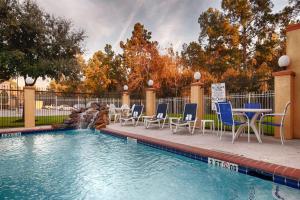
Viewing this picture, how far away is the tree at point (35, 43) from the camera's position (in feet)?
42.9

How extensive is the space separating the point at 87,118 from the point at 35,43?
644 centimetres

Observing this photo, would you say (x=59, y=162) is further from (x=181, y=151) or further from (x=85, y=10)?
(x=85, y=10)

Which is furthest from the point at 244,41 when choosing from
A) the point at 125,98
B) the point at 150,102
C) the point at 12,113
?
the point at 12,113

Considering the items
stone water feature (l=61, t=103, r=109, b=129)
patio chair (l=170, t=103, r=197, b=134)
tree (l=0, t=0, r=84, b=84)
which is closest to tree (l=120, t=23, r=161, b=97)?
tree (l=0, t=0, r=84, b=84)

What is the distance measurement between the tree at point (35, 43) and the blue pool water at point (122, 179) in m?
8.70

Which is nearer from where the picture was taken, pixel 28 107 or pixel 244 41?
pixel 28 107

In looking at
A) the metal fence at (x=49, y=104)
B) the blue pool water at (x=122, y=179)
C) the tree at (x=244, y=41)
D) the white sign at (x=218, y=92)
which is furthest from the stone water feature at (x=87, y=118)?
the tree at (x=244, y=41)

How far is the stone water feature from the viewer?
12000 millimetres

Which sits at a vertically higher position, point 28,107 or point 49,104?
point 49,104

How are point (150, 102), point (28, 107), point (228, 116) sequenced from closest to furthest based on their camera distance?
point (228, 116), point (28, 107), point (150, 102)

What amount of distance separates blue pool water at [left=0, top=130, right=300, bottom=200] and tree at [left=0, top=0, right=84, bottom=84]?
28.5 feet

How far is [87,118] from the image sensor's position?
12.4 m

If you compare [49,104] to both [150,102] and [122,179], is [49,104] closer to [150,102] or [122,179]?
[150,102]

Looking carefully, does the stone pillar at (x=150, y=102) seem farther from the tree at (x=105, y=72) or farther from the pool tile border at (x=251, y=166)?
the tree at (x=105, y=72)
